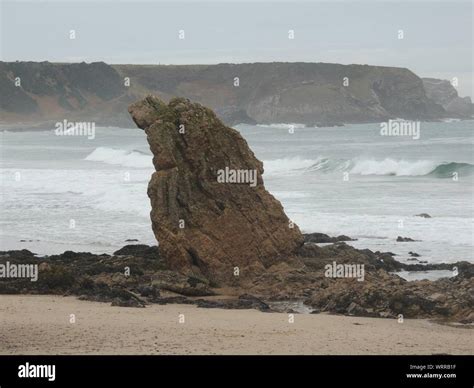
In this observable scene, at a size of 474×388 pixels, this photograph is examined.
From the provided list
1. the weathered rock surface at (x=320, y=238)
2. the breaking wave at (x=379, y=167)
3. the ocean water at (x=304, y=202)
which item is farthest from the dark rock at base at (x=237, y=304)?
the breaking wave at (x=379, y=167)

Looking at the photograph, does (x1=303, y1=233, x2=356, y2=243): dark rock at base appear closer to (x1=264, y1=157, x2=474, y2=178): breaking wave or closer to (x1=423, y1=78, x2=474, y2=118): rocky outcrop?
(x1=264, y1=157, x2=474, y2=178): breaking wave

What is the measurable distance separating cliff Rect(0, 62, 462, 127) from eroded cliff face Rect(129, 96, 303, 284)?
5075 inches

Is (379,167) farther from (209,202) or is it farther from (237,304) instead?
(237,304)

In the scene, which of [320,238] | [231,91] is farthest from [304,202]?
[231,91]

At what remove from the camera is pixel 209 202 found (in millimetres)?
17922

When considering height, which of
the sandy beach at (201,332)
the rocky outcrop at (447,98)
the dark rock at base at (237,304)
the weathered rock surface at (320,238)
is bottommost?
the dark rock at base at (237,304)

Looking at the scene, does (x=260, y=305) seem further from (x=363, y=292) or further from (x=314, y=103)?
(x=314, y=103)

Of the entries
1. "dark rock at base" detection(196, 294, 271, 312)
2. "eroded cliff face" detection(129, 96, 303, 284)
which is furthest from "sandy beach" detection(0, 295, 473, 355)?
"eroded cliff face" detection(129, 96, 303, 284)

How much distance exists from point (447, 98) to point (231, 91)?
49.9 metres

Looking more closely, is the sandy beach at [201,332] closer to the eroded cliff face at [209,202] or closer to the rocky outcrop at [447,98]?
the eroded cliff face at [209,202]

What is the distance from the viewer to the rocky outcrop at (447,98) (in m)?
181

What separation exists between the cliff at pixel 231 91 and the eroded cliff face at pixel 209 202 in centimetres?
12890

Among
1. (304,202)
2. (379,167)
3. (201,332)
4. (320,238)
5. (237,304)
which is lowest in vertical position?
(237,304)

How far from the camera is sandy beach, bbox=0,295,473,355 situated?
11906 mm
